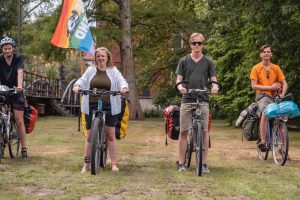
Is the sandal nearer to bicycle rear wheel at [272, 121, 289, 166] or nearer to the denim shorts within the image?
bicycle rear wheel at [272, 121, 289, 166]

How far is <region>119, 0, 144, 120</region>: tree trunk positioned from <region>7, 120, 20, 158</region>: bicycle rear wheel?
1645cm

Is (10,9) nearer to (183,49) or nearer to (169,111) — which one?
(183,49)

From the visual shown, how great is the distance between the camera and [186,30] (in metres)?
29.2

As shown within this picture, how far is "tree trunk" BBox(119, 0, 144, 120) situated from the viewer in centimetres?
2655

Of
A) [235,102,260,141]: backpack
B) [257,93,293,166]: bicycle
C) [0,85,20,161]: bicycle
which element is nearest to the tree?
[235,102,260,141]: backpack

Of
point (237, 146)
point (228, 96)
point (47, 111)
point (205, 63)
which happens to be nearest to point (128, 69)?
point (47, 111)

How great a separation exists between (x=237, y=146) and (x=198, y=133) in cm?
496

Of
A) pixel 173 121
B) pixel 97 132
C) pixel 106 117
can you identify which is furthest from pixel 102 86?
pixel 173 121

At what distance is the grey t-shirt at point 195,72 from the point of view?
7777 millimetres

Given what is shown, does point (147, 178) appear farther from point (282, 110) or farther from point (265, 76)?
point (265, 76)

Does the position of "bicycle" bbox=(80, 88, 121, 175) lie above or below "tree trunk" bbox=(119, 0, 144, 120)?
below

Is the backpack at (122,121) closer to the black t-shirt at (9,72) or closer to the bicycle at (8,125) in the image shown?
the bicycle at (8,125)

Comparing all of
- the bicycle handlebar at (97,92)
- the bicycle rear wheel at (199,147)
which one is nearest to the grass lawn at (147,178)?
the bicycle rear wheel at (199,147)

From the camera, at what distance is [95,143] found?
286 inches
